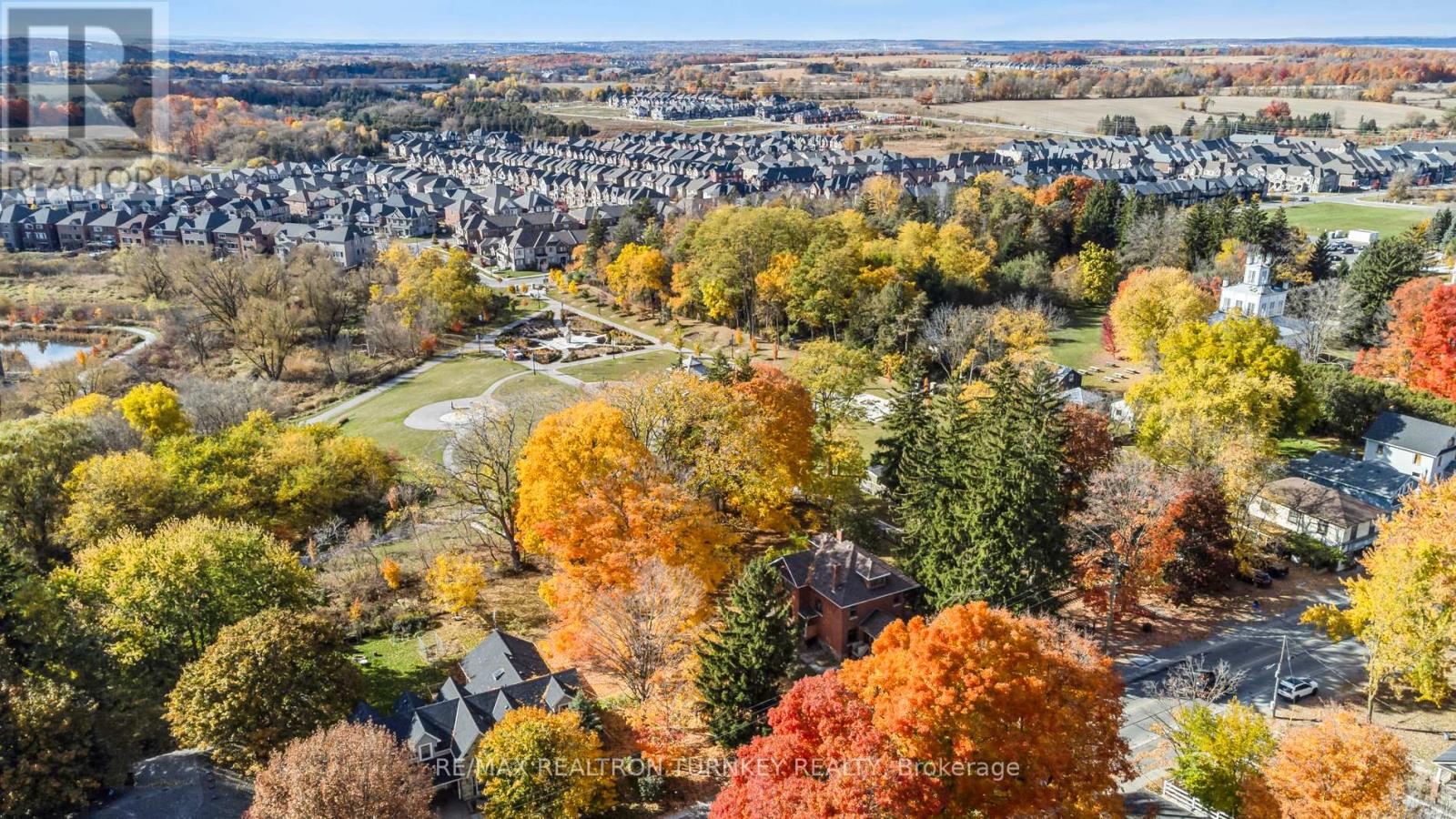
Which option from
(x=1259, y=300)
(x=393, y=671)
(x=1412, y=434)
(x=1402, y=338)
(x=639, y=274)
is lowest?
(x=393, y=671)

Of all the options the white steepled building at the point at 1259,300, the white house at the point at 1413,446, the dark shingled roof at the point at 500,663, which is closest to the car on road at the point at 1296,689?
the white house at the point at 1413,446

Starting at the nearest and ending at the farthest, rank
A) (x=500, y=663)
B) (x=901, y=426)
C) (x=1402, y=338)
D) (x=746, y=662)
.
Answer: (x=746, y=662) < (x=500, y=663) < (x=901, y=426) < (x=1402, y=338)

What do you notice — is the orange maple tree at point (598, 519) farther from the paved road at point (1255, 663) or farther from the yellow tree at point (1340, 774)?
the yellow tree at point (1340, 774)

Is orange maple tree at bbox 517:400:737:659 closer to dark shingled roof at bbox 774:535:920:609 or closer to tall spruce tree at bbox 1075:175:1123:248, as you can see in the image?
dark shingled roof at bbox 774:535:920:609

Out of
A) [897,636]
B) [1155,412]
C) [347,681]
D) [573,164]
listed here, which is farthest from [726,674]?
[573,164]

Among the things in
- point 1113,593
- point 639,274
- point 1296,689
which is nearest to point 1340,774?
point 1296,689

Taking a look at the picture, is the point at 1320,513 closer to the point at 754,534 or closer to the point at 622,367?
the point at 754,534

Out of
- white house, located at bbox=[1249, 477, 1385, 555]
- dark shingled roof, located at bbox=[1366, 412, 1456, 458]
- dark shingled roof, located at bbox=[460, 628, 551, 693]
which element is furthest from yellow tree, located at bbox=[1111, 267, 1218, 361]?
dark shingled roof, located at bbox=[460, 628, 551, 693]
